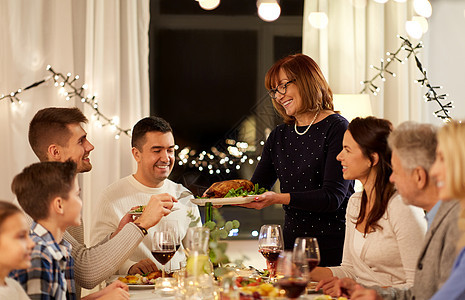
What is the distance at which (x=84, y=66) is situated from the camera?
4559 millimetres

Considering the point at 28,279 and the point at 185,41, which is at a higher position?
the point at 185,41

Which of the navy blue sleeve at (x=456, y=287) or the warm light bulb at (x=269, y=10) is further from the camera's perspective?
the warm light bulb at (x=269, y=10)

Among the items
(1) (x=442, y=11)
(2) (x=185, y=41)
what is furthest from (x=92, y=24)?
(1) (x=442, y=11)

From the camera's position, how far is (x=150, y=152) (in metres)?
3.19

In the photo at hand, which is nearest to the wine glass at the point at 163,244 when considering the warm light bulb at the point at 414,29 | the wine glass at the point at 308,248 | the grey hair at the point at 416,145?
the wine glass at the point at 308,248

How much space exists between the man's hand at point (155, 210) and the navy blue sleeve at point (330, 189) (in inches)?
25.9

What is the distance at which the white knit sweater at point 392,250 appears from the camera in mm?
2160

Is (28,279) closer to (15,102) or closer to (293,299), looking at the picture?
(293,299)

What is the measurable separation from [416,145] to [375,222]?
45cm

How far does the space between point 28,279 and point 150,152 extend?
4.50ft

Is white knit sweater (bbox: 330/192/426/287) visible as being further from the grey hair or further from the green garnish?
the green garnish

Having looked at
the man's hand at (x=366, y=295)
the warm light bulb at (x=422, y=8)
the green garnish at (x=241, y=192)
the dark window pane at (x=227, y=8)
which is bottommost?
the man's hand at (x=366, y=295)

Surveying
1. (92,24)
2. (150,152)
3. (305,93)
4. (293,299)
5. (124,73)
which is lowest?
(293,299)

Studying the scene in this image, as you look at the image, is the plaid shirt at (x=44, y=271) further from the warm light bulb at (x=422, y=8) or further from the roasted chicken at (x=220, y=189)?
the warm light bulb at (x=422, y=8)
